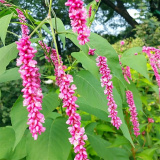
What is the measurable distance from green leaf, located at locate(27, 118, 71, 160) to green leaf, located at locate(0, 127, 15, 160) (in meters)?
0.16

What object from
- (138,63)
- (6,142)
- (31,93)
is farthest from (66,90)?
(6,142)

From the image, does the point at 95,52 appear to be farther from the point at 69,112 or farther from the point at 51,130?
the point at 51,130

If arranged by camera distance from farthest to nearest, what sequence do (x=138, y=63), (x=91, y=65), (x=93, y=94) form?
1. (x=138, y=63)
2. (x=93, y=94)
3. (x=91, y=65)

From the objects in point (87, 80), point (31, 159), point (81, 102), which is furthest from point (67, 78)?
point (81, 102)

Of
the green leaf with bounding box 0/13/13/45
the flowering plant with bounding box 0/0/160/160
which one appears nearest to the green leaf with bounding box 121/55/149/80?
the flowering plant with bounding box 0/0/160/160

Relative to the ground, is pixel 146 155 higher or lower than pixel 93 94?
lower

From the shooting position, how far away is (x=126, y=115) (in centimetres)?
146

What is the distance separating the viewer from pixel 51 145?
37.0 inches

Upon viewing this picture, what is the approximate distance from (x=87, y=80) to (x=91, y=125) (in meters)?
0.45

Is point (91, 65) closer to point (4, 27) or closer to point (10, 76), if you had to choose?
point (4, 27)

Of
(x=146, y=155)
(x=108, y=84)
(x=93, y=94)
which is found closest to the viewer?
(x=108, y=84)

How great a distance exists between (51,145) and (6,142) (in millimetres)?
270

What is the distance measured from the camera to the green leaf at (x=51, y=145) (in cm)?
92

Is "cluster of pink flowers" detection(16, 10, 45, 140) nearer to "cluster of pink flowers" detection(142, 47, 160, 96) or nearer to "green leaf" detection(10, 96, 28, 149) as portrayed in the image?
"green leaf" detection(10, 96, 28, 149)
